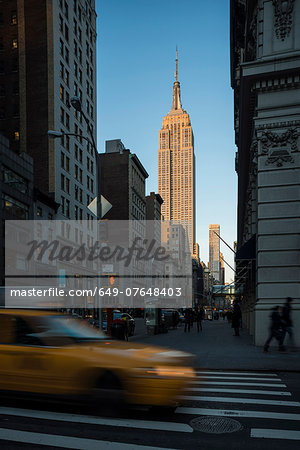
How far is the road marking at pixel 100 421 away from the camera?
19.7ft

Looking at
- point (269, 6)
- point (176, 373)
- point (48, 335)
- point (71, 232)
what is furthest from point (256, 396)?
point (71, 232)

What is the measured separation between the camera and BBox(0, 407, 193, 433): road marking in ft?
19.7

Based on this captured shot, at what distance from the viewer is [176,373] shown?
6.55m

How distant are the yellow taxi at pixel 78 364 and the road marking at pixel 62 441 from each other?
3.13ft

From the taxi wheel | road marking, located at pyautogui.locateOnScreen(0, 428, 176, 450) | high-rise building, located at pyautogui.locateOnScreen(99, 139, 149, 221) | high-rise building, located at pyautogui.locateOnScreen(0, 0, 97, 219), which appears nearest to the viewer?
road marking, located at pyautogui.locateOnScreen(0, 428, 176, 450)

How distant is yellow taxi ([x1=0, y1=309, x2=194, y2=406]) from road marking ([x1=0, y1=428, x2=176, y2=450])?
0.95 metres

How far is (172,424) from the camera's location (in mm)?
6164

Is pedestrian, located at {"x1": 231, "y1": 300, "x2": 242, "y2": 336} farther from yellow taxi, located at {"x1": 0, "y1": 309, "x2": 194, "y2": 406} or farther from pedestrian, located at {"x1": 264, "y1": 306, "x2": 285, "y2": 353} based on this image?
yellow taxi, located at {"x1": 0, "y1": 309, "x2": 194, "y2": 406}

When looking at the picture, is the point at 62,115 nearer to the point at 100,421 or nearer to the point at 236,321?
the point at 236,321

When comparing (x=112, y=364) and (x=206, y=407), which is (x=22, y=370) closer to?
(x=112, y=364)

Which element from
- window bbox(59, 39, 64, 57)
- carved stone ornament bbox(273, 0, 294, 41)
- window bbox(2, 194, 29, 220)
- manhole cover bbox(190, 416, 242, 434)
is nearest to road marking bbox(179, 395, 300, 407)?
manhole cover bbox(190, 416, 242, 434)

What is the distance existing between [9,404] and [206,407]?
3.39m

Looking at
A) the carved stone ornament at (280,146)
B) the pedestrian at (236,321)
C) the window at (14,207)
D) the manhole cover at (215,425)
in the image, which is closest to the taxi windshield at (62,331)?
the manhole cover at (215,425)
